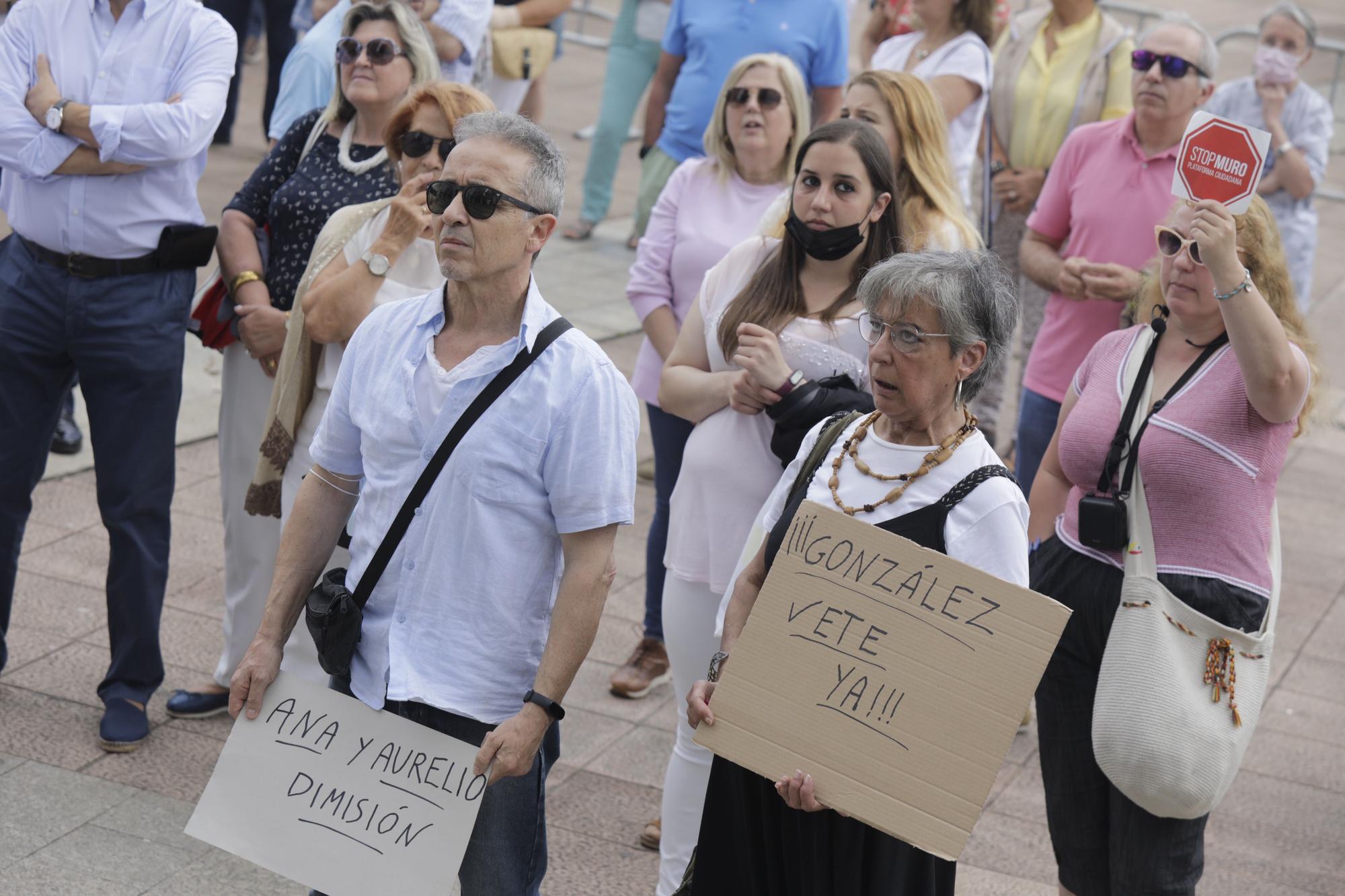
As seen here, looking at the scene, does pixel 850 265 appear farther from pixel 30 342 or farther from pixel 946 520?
pixel 30 342

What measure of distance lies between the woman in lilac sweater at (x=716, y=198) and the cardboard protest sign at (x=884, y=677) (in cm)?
217

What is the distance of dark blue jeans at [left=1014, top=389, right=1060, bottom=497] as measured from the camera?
525 centimetres

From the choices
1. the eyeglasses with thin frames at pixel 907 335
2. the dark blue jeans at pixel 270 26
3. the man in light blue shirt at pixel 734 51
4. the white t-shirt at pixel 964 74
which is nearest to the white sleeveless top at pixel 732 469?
the eyeglasses with thin frames at pixel 907 335

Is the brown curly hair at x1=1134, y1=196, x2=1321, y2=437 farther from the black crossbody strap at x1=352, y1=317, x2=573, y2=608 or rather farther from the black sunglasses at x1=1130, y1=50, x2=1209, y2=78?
the black sunglasses at x1=1130, y1=50, x2=1209, y2=78

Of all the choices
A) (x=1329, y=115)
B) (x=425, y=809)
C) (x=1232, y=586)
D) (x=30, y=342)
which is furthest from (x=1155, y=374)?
(x=1329, y=115)

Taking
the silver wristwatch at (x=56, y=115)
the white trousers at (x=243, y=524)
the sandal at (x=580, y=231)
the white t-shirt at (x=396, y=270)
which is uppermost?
the silver wristwatch at (x=56, y=115)

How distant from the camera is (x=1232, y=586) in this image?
135 inches

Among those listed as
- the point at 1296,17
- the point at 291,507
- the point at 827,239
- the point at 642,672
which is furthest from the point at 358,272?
the point at 1296,17

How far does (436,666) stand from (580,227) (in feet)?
26.8

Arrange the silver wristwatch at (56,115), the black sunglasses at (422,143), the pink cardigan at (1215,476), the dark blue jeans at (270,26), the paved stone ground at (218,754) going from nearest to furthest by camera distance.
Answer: the pink cardigan at (1215,476)
the paved stone ground at (218,754)
the black sunglasses at (422,143)
the silver wristwatch at (56,115)
the dark blue jeans at (270,26)

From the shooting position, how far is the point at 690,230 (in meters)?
4.95

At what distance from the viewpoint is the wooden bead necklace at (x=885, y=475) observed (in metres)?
2.98

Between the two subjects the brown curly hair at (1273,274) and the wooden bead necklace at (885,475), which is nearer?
the wooden bead necklace at (885,475)

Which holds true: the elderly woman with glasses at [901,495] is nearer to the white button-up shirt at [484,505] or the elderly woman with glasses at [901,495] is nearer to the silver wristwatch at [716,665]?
the silver wristwatch at [716,665]
